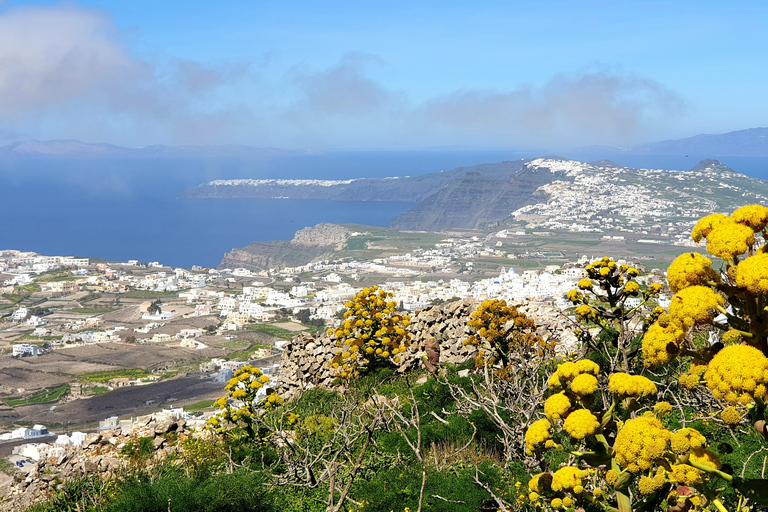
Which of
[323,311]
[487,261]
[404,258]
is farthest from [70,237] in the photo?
[323,311]

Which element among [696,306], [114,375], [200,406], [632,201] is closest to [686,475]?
[696,306]

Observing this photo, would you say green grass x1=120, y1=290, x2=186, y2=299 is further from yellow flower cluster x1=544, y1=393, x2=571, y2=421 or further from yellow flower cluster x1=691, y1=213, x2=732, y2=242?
yellow flower cluster x1=691, y1=213, x2=732, y2=242

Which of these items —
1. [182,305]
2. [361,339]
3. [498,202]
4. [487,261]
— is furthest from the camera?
[498,202]

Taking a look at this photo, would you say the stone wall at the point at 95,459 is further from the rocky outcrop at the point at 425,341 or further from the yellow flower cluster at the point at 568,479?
the yellow flower cluster at the point at 568,479

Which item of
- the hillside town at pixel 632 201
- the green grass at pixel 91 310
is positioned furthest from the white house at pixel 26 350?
the hillside town at pixel 632 201

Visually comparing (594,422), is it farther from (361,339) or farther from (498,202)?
(498,202)

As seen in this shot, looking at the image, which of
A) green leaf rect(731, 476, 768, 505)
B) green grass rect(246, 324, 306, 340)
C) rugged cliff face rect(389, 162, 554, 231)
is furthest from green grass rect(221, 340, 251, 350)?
rugged cliff face rect(389, 162, 554, 231)
